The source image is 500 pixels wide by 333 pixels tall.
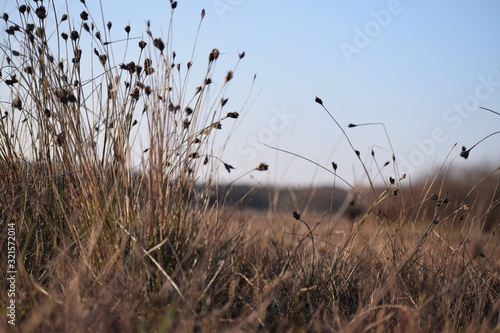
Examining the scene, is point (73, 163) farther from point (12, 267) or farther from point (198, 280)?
point (198, 280)

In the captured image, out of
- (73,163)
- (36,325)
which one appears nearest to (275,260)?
(73,163)

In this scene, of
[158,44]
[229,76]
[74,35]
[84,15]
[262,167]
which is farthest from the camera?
[74,35]

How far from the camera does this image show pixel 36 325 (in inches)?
78.5

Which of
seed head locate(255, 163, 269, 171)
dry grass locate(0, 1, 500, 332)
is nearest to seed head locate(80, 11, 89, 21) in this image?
dry grass locate(0, 1, 500, 332)

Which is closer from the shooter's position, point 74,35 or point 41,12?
point 41,12

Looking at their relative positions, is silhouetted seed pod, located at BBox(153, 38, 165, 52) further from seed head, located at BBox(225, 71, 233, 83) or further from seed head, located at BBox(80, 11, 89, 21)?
seed head, located at BBox(80, 11, 89, 21)

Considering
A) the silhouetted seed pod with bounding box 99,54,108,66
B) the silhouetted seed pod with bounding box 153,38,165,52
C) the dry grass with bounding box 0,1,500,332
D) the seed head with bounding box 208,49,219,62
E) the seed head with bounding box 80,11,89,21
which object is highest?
the seed head with bounding box 80,11,89,21

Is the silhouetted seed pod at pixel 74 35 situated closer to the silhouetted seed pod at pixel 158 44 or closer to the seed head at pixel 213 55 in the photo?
the silhouetted seed pod at pixel 158 44

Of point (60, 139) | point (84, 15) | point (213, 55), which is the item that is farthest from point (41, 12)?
point (213, 55)

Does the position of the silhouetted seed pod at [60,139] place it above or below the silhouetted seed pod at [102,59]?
below

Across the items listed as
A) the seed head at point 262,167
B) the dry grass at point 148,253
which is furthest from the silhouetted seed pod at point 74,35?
the seed head at point 262,167

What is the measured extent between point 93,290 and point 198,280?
354mm

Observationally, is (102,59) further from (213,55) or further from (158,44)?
(213,55)

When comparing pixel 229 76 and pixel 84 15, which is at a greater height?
pixel 84 15
